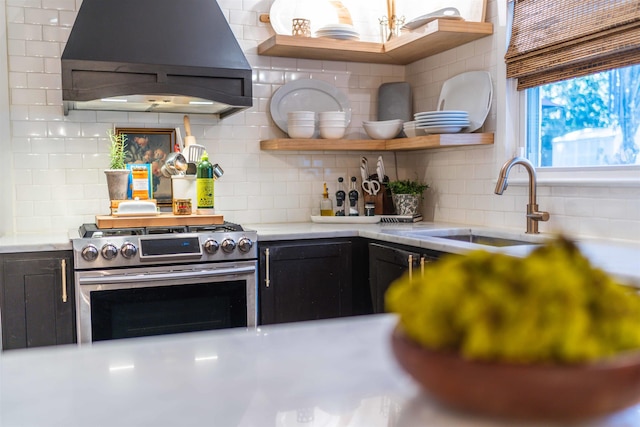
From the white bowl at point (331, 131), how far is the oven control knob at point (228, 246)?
3.60ft

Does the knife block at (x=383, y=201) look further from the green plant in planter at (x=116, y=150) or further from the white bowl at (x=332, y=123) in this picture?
the green plant in planter at (x=116, y=150)

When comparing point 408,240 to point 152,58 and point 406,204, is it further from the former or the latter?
point 152,58

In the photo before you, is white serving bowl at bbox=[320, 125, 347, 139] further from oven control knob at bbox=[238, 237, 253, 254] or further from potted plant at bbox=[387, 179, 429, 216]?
oven control knob at bbox=[238, 237, 253, 254]

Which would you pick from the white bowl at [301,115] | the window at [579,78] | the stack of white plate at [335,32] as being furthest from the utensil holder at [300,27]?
the window at [579,78]

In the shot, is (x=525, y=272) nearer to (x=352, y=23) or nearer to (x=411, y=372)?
(x=411, y=372)

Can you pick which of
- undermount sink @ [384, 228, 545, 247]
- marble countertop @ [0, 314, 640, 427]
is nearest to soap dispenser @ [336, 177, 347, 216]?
undermount sink @ [384, 228, 545, 247]

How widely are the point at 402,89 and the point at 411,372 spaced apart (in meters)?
3.71

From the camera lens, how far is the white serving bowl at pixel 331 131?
157 inches

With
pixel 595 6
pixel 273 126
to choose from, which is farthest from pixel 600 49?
pixel 273 126

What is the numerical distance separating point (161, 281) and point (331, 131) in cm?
147

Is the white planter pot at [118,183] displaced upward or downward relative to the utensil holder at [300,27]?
downward

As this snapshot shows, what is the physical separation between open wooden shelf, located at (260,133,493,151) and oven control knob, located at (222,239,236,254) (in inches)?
33.4

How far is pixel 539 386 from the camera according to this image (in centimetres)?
62

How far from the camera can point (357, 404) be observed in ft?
2.83
